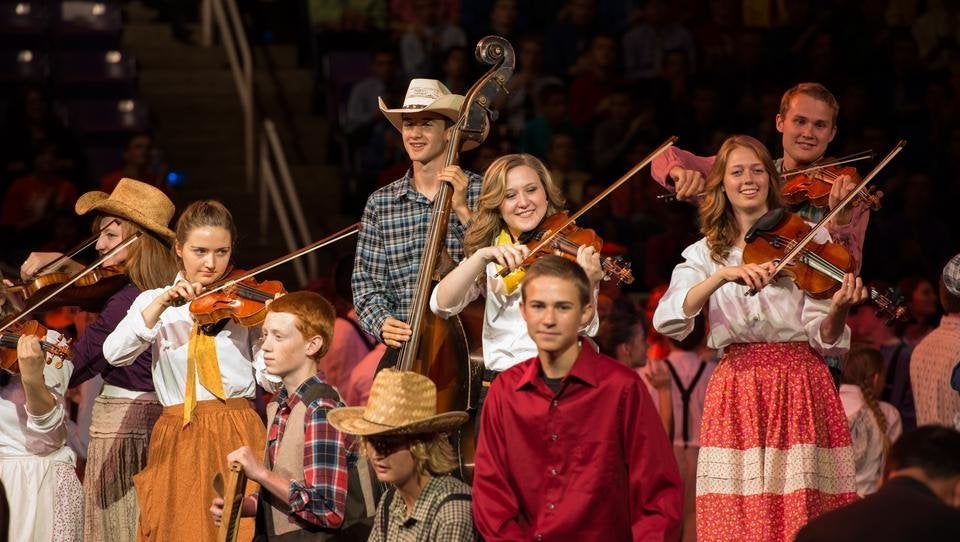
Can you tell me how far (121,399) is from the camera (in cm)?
652

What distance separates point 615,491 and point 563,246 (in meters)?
0.96

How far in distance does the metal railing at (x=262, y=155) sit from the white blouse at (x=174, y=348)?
14.6 ft

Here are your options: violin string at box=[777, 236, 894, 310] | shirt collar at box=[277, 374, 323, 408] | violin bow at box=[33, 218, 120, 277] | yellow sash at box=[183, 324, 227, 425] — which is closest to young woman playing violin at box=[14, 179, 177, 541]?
violin bow at box=[33, 218, 120, 277]

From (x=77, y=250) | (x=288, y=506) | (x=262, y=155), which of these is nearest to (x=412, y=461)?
(x=288, y=506)

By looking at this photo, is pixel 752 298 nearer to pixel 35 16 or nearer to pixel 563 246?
pixel 563 246

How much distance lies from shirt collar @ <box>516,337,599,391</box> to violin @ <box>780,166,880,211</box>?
4.35 ft

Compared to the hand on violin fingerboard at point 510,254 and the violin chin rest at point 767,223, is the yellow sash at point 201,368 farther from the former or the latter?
the violin chin rest at point 767,223

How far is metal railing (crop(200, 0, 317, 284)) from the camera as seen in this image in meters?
11.1

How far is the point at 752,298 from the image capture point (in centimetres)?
561

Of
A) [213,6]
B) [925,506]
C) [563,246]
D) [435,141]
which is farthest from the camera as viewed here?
[213,6]

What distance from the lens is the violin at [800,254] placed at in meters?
5.38

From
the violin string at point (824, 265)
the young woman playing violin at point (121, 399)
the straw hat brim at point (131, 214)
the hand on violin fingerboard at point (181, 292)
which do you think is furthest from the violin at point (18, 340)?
the violin string at point (824, 265)

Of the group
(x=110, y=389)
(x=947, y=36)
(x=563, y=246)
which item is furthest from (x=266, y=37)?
(x=563, y=246)

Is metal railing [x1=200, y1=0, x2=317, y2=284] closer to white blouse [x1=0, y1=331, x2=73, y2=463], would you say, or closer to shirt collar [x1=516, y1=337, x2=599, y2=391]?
white blouse [x1=0, y1=331, x2=73, y2=463]
